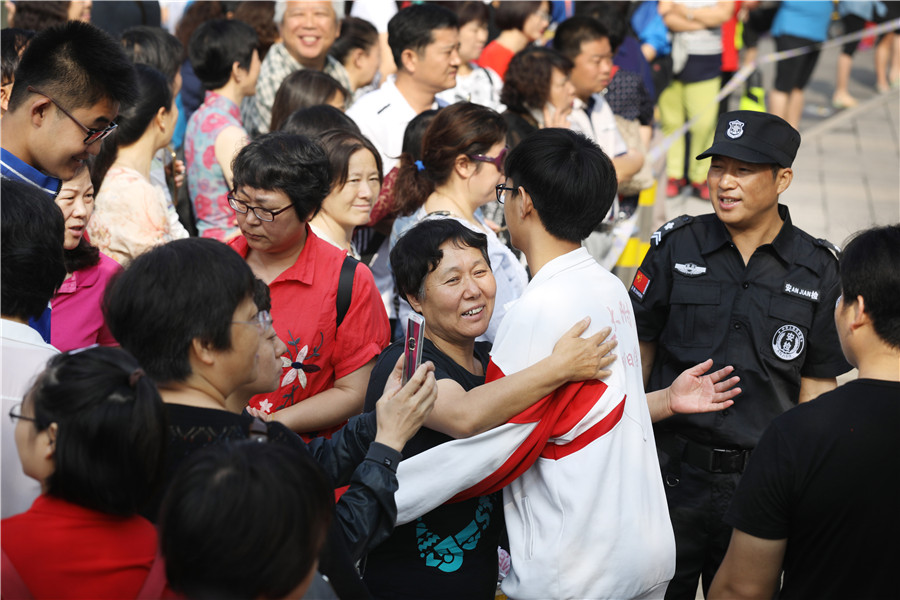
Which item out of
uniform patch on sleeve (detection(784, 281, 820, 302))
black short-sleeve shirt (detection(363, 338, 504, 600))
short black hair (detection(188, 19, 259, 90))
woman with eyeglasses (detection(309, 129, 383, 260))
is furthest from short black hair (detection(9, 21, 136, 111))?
uniform patch on sleeve (detection(784, 281, 820, 302))

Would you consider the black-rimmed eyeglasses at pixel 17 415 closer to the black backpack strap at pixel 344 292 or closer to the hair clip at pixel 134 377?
the hair clip at pixel 134 377

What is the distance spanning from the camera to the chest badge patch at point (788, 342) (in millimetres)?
3266

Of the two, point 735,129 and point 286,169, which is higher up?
point 735,129

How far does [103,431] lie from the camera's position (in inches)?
68.2

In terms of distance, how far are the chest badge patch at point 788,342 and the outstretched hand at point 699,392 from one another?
1.06 feet

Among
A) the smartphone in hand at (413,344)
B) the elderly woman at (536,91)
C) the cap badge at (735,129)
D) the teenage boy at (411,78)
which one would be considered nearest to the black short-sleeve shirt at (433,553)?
the smartphone in hand at (413,344)

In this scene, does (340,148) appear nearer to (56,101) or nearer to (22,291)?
(56,101)

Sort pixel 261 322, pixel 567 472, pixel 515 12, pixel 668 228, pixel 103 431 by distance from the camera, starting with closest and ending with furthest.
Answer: pixel 103 431 < pixel 261 322 < pixel 567 472 < pixel 668 228 < pixel 515 12

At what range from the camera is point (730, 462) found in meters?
3.27

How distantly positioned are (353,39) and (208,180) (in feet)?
8.03

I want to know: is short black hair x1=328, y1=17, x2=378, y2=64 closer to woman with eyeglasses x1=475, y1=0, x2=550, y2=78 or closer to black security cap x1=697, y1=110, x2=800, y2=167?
woman with eyeglasses x1=475, y1=0, x2=550, y2=78

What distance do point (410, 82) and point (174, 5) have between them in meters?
3.89

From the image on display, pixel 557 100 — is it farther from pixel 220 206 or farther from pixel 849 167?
pixel 849 167

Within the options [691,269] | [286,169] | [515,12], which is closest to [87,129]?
[286,169]
